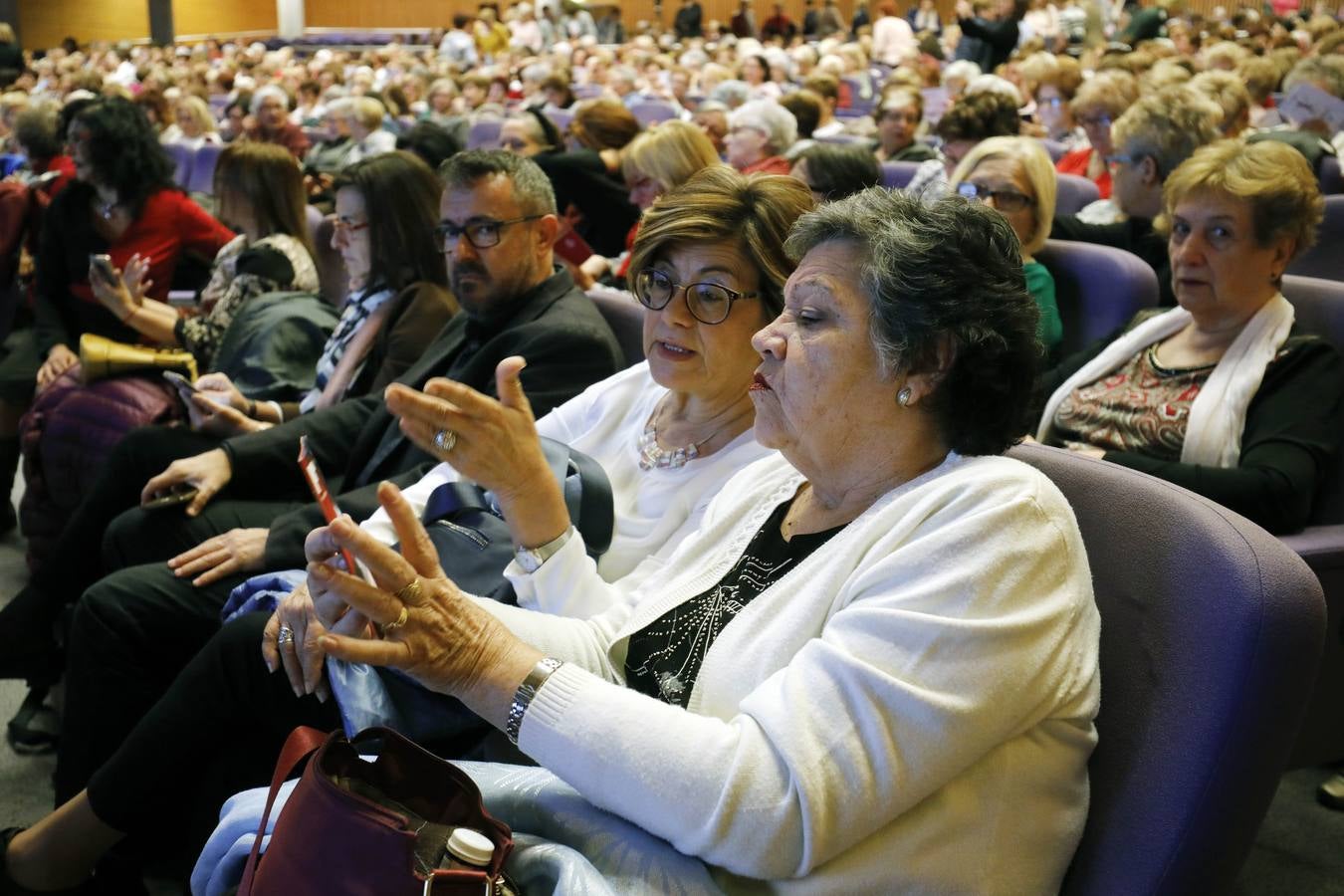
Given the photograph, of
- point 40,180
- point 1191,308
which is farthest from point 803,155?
point 40,180

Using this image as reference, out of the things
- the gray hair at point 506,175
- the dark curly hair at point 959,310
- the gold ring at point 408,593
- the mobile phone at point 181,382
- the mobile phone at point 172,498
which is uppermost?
the dark curly hair at point 959,310

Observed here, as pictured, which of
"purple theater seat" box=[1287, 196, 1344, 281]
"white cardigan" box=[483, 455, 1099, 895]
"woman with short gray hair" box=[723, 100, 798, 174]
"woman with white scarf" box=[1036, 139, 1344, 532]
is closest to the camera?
"white cardigan" box=[483, 455, 1099, 895]

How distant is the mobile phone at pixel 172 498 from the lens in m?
2.32

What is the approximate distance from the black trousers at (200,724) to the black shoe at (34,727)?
2.60 feet

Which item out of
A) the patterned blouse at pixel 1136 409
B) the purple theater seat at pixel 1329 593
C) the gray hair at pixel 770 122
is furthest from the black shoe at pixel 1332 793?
→ the gray hair at pixel 770 122

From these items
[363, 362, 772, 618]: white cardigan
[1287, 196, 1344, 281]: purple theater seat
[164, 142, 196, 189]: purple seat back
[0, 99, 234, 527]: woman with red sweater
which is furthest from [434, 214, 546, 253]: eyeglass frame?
[164, 142, 196, 189]: purple seat back

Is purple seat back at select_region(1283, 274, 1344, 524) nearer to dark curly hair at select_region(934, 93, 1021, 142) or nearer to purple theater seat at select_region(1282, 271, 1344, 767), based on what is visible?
purple theater seat at select_region(1282, 271, 1344, 767)

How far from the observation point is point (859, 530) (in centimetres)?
118

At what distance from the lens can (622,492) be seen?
1840 mm

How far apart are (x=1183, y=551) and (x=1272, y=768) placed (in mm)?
190

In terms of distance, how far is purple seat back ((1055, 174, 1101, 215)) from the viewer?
3908mm

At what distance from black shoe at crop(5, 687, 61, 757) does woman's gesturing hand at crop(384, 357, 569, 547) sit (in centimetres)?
137

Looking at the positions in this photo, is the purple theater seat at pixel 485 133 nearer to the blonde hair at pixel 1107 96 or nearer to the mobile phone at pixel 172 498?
the blonde hair at pixel 1107 96

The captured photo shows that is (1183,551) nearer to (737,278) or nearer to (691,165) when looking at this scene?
(737,278)
